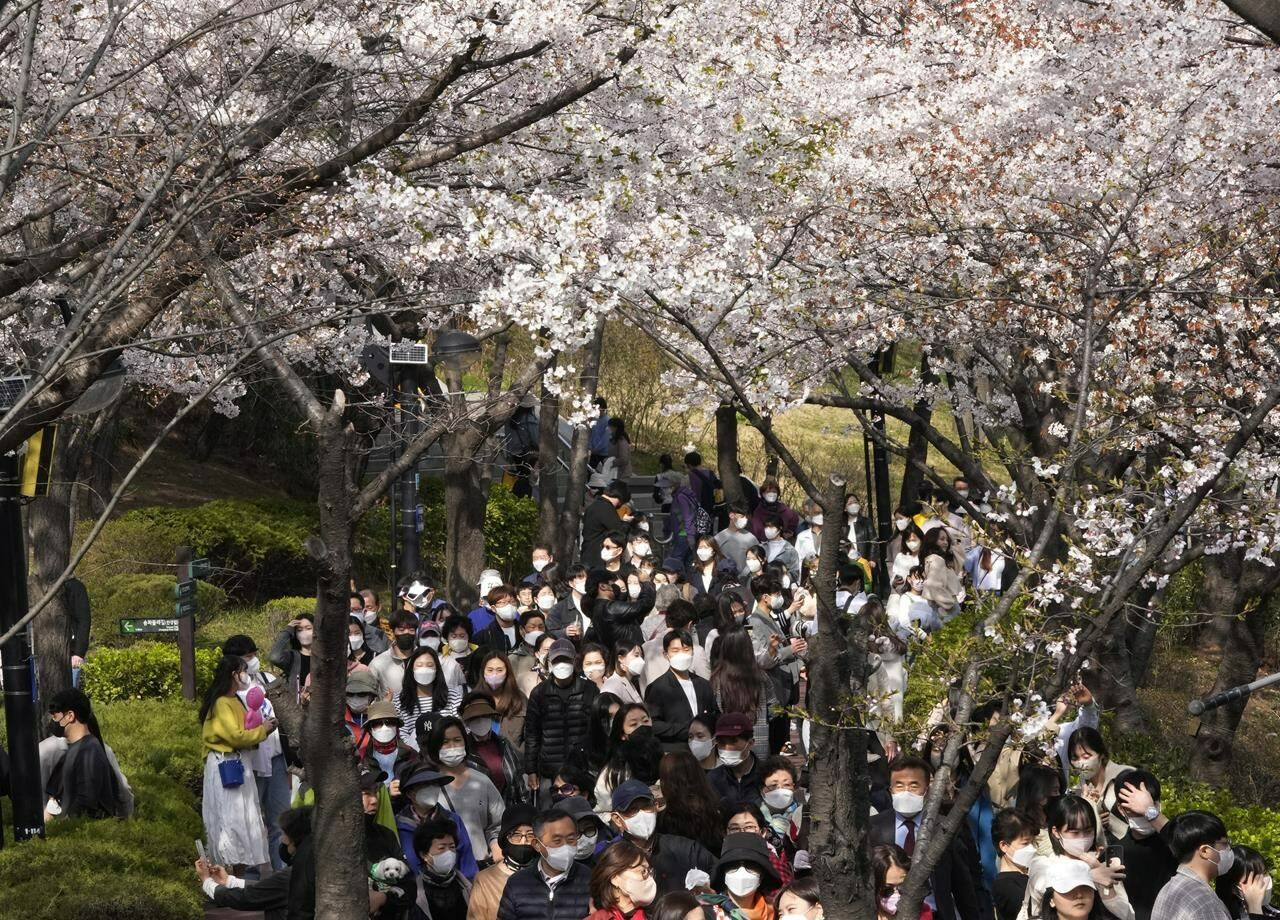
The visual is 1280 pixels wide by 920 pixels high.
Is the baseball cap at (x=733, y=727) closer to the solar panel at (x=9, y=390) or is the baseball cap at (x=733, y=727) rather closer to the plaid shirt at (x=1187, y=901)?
the plaid shirt at (x=1187, y=901)

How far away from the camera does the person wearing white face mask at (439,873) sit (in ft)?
26.3

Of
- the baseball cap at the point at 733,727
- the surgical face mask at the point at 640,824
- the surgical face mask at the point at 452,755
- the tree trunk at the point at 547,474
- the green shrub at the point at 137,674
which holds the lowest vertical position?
the surgical face mask at the point at 640,824

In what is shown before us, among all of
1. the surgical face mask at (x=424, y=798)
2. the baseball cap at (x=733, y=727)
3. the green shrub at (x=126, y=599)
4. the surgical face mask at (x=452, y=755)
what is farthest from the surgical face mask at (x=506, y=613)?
the green shrub at (x=126, y=599)

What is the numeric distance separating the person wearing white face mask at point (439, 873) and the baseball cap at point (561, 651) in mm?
2726

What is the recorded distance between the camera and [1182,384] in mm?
11758

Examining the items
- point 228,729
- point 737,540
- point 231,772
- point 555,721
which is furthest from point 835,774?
point 737,540

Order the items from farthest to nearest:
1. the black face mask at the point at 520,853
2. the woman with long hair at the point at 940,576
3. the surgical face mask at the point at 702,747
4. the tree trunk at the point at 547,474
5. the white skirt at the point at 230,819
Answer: the tree trunk at the point at 547,474
the woman with long hair at the point at 940,576
the white skirt at the point at 230,819
the surgical face mask at the point at 702,747
the black face mask at the point at 520,853

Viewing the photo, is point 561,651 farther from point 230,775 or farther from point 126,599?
point 126,599

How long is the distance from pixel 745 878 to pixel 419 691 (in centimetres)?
468

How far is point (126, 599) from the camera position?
759 inches

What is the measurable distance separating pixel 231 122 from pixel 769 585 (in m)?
6.67

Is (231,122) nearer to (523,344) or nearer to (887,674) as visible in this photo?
(887,674)

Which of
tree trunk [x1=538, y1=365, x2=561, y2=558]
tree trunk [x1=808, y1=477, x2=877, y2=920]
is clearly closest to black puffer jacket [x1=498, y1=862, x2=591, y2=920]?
tree trunk [x1=808, y1=477, x2=877, y2=920]

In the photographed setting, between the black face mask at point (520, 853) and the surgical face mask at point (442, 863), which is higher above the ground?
the black face mask at point (520, 853)
